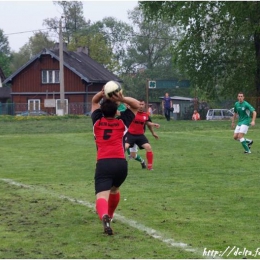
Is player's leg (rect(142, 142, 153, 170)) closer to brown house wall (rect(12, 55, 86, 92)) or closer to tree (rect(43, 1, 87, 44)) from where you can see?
brown house wall (rect(12, 55, 86, 92))

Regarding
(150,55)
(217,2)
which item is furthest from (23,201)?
(150,55)

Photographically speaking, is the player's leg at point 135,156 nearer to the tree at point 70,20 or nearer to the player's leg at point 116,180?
the player's leg at point 116,180

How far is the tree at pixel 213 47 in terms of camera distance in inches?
1849

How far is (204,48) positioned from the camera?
50.0m

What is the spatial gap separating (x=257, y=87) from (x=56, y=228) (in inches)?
1600

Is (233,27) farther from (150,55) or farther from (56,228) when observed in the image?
(150,55)

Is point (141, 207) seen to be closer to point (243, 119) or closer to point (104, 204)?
point (104, 204)

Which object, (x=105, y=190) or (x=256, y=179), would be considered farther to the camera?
(x=256, y=179)

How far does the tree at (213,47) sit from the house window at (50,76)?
83.1 feet

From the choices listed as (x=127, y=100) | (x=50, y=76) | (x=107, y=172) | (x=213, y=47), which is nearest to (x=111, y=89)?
(x=127, y=100)

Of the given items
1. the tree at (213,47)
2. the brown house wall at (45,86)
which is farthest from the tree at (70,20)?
the tree at (213,47)

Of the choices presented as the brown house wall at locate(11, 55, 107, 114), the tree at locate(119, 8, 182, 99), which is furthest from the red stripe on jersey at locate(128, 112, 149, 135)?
the tree at locate(119, 8, 182, 99)

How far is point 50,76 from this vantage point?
74.5 meters

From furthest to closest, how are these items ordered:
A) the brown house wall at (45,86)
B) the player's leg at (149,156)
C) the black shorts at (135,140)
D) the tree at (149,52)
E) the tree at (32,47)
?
the tree at (32,47)
the tree at (149,52)
the brown house wall at (45,86)
the black shorts at (135,140)
the player's leg at (149,156)
